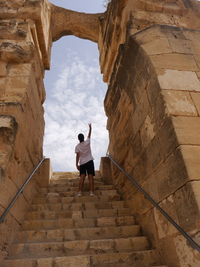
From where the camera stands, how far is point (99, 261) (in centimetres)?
277

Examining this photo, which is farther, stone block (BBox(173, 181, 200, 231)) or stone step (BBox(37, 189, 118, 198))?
stone step (BBox(37, 189, 118, 198))

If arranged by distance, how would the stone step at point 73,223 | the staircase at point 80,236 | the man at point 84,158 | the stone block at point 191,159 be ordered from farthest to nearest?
the man at point 84,158
the stone step at point 73,223
the staircase at point 80,236
the stone block at point 191,159

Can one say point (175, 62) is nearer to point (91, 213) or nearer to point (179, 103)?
point (179, 103)

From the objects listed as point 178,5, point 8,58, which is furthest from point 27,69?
point 178,5

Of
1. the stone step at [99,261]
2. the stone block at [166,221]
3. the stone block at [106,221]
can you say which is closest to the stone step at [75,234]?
the stone block at [106,221]

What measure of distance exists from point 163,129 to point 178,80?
77cm

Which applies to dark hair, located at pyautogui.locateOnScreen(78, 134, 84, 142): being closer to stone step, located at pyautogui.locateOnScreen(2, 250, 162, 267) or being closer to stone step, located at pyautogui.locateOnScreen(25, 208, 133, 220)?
stone step, located at pyautogui.locateOnScreen(25, 208, 133, 220)

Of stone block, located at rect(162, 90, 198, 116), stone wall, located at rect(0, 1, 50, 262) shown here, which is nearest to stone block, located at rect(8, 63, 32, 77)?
stone wall, located at rect(0, 1, 50, 262)

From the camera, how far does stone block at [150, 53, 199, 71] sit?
322 cm

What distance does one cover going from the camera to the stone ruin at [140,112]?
2.52 metres

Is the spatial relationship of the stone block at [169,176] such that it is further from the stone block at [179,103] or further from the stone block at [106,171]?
the stone block at [106,171]

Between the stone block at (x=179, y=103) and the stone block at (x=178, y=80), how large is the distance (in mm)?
101

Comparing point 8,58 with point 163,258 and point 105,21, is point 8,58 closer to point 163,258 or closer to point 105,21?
point 105,21

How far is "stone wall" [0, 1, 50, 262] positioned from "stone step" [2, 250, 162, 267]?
0.37 meters
